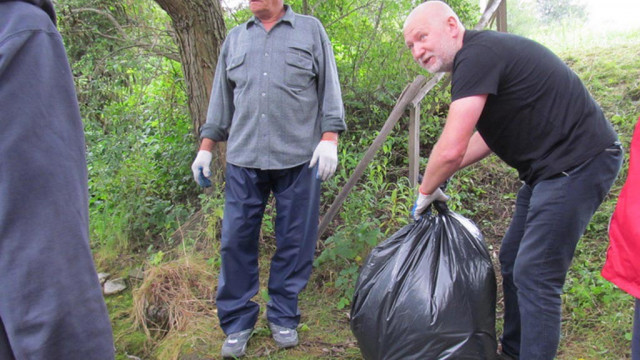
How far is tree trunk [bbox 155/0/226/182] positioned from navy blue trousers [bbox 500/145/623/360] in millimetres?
2383

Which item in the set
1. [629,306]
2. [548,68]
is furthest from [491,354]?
[548,68]

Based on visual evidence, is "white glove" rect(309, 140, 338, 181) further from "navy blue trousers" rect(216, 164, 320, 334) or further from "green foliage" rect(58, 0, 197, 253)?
"green foliage" rect(58, 0, 197, 253)

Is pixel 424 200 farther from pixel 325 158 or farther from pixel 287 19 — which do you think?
pixel 287 19

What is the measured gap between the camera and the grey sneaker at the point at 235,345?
2479 millimetres

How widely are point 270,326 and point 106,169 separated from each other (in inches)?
87.0

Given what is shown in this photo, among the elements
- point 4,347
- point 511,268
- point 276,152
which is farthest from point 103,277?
point 4,347

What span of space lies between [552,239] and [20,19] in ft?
5.67

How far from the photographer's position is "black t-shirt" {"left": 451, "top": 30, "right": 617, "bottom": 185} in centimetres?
177

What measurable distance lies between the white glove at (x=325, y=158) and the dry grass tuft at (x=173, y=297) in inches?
45.5

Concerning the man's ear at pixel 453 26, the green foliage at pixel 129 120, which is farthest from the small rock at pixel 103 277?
the man's ear at pixel 453 26

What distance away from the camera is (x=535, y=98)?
182 cm

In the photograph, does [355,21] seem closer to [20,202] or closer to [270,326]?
[270,326]

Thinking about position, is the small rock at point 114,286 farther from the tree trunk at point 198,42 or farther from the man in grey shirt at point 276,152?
the man in grey shirt at point 276,152

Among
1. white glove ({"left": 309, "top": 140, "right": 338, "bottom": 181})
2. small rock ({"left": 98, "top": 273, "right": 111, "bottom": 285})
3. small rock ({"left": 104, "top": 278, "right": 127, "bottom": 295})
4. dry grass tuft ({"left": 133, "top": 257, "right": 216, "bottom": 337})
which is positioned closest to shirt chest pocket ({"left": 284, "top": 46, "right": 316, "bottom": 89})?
white glove ({"left": 309, "top": 140, "right": 338, "bottom": 181})
